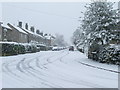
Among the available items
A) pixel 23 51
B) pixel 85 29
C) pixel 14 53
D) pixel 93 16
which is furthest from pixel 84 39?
pixel 23 51

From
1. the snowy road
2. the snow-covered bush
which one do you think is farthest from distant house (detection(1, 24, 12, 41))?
the snowy road

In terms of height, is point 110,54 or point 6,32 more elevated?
point 6,32

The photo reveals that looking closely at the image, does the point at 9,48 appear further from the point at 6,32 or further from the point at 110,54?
the point at 6,32

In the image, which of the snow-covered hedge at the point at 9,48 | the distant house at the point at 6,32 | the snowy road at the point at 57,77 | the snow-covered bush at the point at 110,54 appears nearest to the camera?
the snowy road at the point at 57,77

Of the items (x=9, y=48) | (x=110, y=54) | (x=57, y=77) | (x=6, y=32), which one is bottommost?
(x=57, y=77)

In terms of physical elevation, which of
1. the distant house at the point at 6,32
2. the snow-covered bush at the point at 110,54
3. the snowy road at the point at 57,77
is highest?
the distant house at the point at 6,32

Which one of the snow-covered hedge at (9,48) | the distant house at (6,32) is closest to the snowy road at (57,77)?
the snow-covered hedge at (9,48)

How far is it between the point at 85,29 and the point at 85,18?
152 cm

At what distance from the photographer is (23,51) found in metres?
46.9

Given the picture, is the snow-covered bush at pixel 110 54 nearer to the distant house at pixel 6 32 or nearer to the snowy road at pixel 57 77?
the snowy road at pixel 57 77

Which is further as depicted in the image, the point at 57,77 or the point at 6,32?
the point at 6,32

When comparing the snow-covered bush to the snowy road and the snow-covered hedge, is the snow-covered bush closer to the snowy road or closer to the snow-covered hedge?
the snowy road

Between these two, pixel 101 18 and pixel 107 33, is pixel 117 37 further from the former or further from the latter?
pixel 101 18

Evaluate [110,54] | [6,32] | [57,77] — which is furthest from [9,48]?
[57,77]
